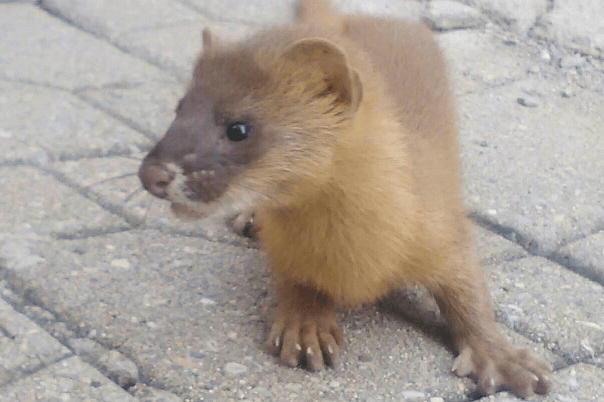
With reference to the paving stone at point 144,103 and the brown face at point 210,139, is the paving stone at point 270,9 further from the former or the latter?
the brown face at point 210,139

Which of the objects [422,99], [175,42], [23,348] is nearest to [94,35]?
[175,42]

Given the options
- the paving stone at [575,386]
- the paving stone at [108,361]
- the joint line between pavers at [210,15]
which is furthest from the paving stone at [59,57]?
the paving stone at [575,386]

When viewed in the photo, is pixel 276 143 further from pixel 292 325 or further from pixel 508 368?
pixel 508 368

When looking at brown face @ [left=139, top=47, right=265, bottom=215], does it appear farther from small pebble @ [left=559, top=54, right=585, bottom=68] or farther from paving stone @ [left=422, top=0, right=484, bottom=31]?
paving stone @ [left=422, top=0, right=484, bottom=31]

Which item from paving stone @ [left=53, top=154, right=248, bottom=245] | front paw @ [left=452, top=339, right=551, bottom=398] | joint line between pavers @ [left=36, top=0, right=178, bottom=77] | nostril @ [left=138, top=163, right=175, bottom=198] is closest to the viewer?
nostril @ [left=138, top=163, right=175, bottom=198]

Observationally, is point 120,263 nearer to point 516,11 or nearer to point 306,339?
point 306,339

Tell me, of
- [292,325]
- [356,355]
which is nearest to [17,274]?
[292,325]

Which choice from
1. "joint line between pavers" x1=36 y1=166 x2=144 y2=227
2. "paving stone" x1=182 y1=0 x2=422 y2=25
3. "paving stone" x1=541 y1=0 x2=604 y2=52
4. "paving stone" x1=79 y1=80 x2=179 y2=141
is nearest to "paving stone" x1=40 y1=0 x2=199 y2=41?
"paving stone" x1=182 y1=0 x2=422 y2=25
